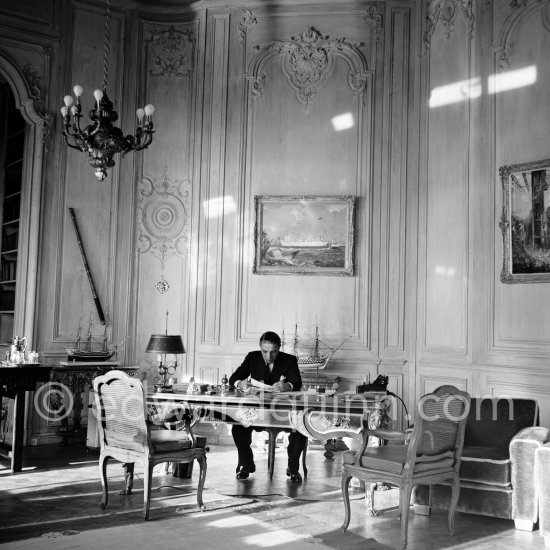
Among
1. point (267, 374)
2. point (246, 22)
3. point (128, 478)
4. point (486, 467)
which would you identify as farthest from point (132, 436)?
point (246, 22)

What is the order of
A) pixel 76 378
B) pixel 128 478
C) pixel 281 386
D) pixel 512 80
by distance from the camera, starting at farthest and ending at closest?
pixel 76 378 → pixel 512 80 → pixel 281 386 → pixel 128 478

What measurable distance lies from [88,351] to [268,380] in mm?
2420

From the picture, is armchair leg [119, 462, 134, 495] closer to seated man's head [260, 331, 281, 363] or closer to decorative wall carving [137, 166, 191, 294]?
seated man's head [260, 331, 281, 363]

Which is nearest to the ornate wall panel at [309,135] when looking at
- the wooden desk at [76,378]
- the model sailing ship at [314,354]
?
the model sailing ship at [314,354]

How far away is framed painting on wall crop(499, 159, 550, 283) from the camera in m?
6.55

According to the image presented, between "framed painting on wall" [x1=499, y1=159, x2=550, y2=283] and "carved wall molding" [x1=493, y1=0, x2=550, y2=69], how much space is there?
3.69ft

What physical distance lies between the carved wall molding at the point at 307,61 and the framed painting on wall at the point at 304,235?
1199 mm

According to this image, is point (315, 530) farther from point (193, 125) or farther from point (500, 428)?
point (193, 125)

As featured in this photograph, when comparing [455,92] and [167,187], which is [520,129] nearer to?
[455,92]

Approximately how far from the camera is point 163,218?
838cm

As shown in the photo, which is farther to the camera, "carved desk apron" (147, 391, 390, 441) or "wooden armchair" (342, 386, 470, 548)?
"carved desk apron" (147, 391, 390, 441)

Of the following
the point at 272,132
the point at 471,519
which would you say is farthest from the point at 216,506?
the point at 272,132

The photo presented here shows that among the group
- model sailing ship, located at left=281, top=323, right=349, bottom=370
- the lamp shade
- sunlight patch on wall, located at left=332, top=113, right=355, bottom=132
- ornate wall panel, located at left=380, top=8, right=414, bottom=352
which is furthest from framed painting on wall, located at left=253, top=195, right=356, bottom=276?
the lamp shade

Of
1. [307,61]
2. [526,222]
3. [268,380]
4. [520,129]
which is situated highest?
[307,61]
